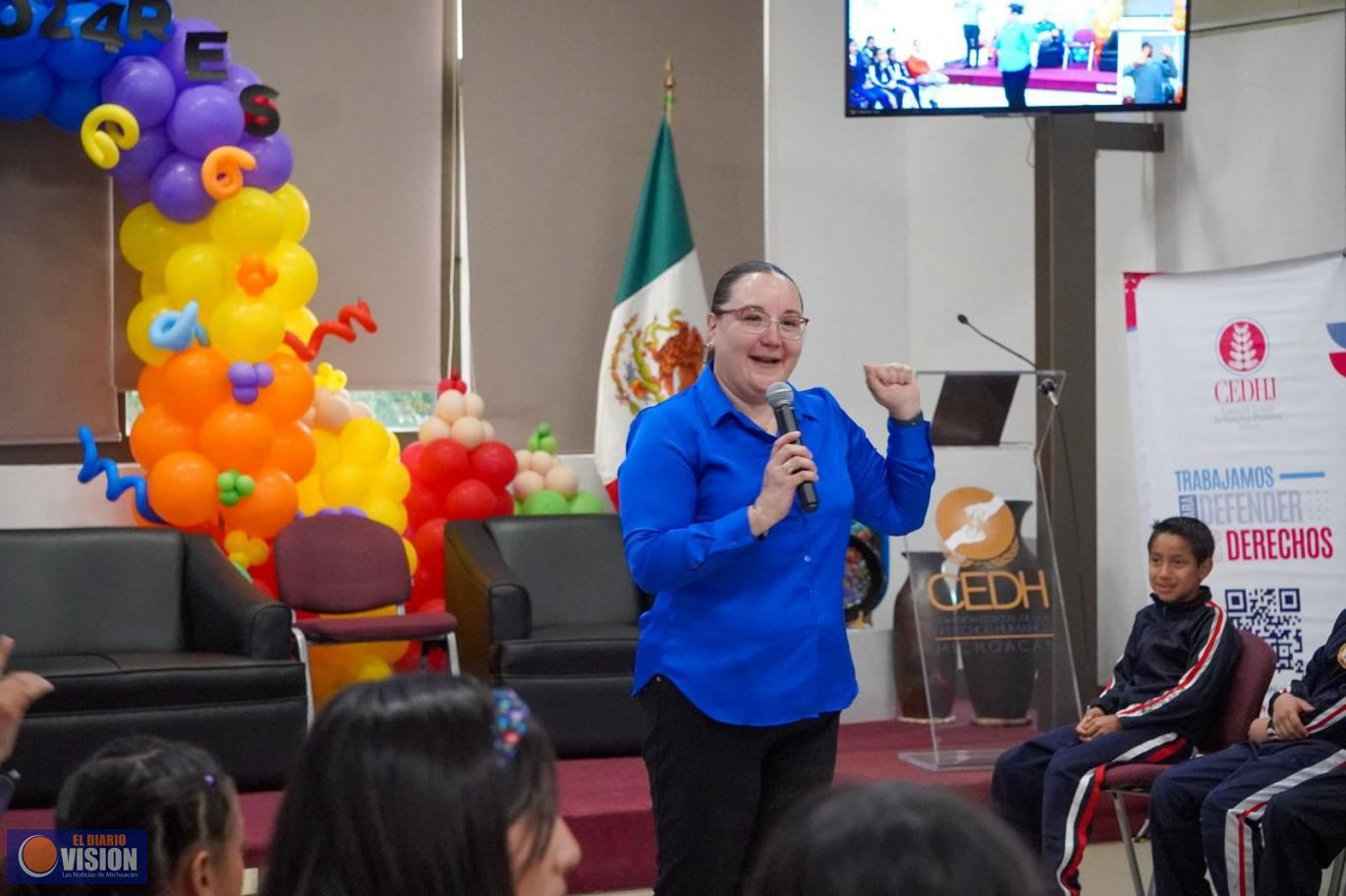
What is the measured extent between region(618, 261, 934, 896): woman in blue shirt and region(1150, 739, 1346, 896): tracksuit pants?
1.37m

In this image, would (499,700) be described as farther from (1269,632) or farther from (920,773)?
(1269,632)

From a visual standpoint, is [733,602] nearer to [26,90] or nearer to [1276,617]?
[1276,617]

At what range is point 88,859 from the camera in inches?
69.7

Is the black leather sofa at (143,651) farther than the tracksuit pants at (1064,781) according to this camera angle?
Yes

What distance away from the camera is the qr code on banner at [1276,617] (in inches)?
212

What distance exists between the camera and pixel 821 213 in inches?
275

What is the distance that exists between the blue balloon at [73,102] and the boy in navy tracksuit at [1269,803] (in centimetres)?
426

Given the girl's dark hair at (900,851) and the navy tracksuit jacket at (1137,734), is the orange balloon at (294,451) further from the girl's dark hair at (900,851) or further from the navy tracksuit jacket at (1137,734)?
the girl's dark hair at (900,851)

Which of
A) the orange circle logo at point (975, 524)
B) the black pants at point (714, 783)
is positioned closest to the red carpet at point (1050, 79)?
the orange circle logo at point (975, 524)

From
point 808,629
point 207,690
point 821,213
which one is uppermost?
point 821,213

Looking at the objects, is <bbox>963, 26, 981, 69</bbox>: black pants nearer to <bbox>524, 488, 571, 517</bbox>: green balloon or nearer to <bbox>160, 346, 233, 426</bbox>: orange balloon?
<bbox>524, 488, 571, 517</bbox>: green balloon

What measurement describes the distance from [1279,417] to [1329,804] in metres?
2.24

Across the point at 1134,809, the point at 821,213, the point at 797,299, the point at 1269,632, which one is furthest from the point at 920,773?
the point at 797,299

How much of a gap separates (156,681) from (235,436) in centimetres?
97
